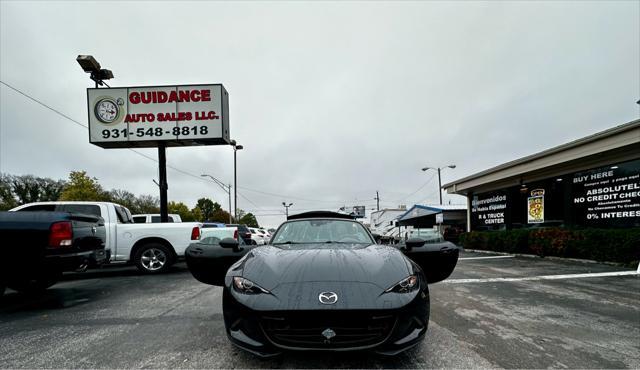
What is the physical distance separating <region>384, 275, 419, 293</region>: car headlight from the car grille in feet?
0.72

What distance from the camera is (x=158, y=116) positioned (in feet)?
45.7

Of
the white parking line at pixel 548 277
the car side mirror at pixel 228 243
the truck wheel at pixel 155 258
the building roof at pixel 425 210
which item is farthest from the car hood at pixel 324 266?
the building roof at pixel 425 210

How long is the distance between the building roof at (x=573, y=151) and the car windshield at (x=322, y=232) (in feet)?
33.7

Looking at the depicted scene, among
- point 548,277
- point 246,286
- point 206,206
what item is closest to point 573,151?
point 548,277

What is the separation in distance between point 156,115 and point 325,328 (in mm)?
14197

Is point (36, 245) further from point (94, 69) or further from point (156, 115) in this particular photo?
point (94, 69)

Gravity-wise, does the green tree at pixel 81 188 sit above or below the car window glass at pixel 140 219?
above

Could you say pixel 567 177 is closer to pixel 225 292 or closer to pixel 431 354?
pixel 431 354

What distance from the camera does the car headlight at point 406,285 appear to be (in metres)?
2.48

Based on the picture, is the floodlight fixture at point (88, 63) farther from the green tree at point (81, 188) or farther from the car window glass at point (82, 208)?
the green tree at point (81, 188)

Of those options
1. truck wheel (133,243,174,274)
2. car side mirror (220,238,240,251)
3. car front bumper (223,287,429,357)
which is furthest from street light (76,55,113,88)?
car front bumper (223,287,429,357)

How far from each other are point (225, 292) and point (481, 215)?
19561mm

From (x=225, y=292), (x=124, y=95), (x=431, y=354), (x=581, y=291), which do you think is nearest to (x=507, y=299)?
(x=581, y=291)

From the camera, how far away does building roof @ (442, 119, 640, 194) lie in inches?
381
